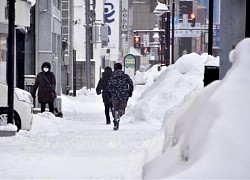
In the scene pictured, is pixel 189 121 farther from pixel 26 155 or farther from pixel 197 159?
pixel 26 155

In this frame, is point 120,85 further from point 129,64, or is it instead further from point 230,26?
point 129,64

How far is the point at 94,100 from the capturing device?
36781 millimetres

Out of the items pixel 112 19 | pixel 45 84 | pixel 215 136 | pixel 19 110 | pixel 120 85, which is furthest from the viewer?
pixel 112 19

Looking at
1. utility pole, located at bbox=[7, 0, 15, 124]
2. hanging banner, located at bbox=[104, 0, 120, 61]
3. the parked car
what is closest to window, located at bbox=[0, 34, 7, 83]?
the parked car

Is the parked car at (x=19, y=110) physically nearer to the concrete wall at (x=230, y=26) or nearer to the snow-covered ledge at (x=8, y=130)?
the snow-covered ledge at (x=8, y=130)

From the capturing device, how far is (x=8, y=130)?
476 inches

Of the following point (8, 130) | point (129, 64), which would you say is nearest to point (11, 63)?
point (8, 130)

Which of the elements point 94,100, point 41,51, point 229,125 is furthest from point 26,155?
point 94,100

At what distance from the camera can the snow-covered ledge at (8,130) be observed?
12.0 m

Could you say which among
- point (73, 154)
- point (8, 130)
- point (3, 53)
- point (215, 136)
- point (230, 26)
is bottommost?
point (73, 154)

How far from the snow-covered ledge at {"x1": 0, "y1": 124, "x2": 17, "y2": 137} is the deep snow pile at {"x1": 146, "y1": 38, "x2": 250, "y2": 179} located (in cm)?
703

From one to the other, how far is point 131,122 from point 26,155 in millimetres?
9357

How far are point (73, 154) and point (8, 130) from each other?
2715 millimetres

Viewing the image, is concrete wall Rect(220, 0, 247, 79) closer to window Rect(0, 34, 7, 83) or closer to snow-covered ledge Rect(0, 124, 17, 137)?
snow-covered ledge Rect(0, 124, 17, 137)
